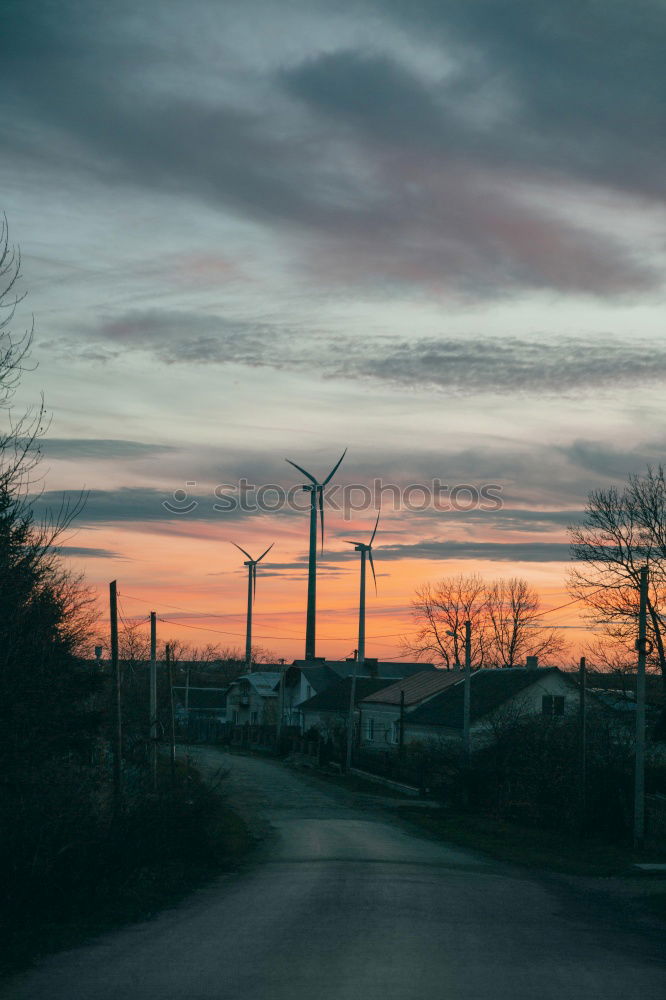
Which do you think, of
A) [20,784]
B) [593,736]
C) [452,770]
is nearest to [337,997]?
[20,784]

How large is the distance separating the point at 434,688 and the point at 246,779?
692 inches

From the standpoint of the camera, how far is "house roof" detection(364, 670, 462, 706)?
60656mm

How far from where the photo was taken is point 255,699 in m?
98.0

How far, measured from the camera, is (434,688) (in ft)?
201

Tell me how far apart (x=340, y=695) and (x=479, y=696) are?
80.7 ft

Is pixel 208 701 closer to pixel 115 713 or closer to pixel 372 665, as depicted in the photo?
pixel 372 665

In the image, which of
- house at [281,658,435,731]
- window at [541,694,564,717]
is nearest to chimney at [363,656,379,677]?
house at [281,658,435,731]

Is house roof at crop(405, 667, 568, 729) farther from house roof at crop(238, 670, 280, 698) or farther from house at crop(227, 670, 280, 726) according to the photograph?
house roof at crop(238, 670, 280, 698)

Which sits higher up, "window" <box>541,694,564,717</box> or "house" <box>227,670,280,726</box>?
"window" <box>541,694,564,717</box>

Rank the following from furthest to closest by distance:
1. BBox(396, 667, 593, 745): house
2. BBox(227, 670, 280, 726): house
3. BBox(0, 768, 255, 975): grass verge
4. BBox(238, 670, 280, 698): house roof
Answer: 1. BBox(238, 670, 280, 698): house roof
2. BBox(227, 670, 280, 726): house
3. BBox(396, 667, 593, 745): house
4. BBox(0, 768, 255, 975): grass verge

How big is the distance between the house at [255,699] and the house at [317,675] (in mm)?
2138

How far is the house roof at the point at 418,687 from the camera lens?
60.7 metres

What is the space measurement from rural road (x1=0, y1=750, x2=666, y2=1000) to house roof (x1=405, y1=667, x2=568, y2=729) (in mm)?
31807

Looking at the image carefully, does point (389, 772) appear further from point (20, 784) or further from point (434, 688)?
point (20, 784)
